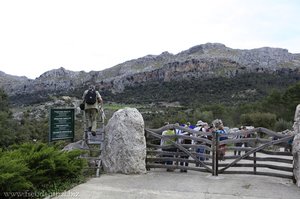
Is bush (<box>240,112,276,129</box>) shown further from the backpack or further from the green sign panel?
the green sign panel

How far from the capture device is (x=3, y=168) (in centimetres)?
677

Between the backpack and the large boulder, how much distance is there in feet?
2.91

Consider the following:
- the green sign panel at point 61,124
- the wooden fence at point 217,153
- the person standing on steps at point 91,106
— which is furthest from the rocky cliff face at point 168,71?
the wooden fence at point 217,153

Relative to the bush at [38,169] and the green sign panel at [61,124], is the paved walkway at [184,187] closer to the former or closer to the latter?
the bush at [38,169]

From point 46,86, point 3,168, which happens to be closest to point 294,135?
point 3,168

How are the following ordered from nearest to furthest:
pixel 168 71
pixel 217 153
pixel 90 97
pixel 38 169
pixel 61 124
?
pixel 38 169 < pixel 217 153 < pixel 61 124 < pixel 90 97 < pixel 168 71

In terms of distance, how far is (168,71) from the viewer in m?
87.1

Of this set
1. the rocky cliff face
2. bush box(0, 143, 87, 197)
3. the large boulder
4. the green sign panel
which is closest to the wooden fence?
the large boulder

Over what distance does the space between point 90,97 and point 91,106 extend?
30cm

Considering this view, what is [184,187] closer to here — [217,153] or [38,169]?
[217,153]

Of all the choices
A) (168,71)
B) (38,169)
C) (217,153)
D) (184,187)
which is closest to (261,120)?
(217,153)

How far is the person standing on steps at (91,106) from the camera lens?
35.9 ft

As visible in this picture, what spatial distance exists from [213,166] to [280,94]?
33.9m

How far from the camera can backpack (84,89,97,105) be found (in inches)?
430
